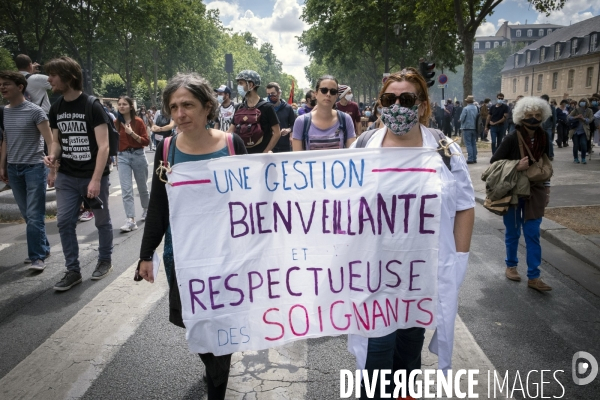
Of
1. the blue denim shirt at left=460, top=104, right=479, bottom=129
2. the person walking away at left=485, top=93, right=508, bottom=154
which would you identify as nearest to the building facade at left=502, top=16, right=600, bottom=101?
the person walking away at left=485, top=93, right=508, bottom=154

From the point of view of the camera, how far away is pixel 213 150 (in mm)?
2557

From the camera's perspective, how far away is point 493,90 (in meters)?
130

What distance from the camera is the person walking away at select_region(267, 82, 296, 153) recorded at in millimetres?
6837

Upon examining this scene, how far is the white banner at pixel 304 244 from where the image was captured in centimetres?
243

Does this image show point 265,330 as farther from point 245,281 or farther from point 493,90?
point 493,90

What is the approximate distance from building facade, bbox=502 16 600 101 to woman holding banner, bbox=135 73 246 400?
45.3m

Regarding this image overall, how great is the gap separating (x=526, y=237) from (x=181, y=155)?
352 cm

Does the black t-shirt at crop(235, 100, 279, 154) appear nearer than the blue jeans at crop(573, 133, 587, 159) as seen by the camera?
Yes

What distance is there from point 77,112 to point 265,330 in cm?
318

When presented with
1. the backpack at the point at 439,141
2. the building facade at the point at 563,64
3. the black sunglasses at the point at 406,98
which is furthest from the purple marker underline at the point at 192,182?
the building facade at the point at 563,64

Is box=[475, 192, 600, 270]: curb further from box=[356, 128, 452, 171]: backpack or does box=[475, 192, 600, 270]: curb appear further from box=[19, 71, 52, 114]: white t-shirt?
box=[19, 71, 52, 114]: white t-shirt

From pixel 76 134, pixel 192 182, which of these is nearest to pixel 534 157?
pixel 192 182

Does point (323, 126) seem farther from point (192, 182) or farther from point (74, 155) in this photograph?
point (74, 155)

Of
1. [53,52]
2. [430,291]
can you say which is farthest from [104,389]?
[53,52]
